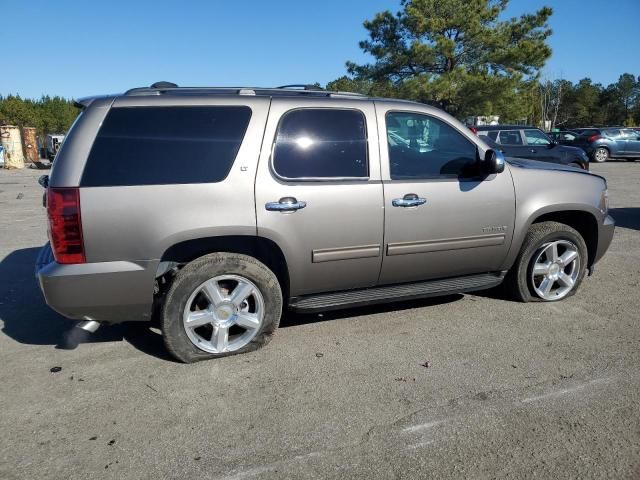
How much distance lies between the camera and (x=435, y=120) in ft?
13.5

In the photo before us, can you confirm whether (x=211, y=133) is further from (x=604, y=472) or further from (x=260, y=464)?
(x=604, y=472)

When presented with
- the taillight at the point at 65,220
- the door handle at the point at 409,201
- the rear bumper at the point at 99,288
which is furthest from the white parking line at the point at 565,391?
the taillight at the point at 65,220

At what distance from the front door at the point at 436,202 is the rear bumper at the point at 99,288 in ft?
5.88

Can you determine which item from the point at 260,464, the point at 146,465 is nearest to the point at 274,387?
the point at 260,464

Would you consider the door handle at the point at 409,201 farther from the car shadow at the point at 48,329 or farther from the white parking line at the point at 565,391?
the car shadow at the point at 48,329

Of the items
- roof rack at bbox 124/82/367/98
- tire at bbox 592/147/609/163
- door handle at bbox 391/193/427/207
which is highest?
roof rack at bbox 124/82/367/98

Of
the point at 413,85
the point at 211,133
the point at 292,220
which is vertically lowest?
the point at 292,220

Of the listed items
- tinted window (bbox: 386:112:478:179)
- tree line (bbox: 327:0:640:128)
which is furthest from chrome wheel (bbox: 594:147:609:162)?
tinted window (bbox: 386:112:478:179)

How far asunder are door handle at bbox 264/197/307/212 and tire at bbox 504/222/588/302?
2187mm

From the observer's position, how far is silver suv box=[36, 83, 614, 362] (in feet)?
10.4

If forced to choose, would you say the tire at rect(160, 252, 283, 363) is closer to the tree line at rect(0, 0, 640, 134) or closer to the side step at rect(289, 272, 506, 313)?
the side step at rect(289, 272, 506, 313)

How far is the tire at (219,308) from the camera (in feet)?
11.1

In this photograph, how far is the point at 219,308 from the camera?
11.5 ft

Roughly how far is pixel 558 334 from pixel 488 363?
87 cm
